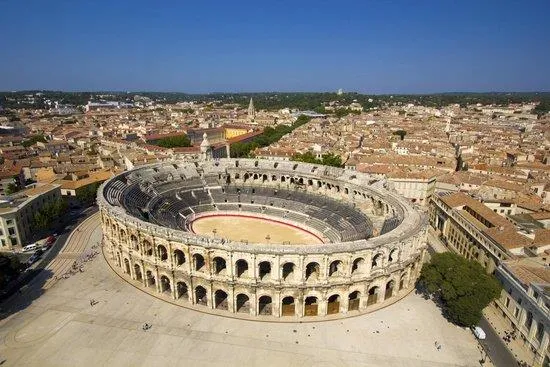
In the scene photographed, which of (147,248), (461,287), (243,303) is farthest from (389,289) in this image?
(147,248)

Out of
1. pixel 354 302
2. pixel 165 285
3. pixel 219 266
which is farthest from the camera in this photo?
pixel 165 285

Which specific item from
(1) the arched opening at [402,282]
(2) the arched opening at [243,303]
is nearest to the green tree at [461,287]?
(1) the arched opening at [402,282]

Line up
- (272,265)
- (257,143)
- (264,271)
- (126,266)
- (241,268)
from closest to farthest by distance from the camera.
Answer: (272,265) < (264,271) < (241,268) < (126,266) < (257,143)

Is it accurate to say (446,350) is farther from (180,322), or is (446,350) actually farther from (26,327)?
(26,327)

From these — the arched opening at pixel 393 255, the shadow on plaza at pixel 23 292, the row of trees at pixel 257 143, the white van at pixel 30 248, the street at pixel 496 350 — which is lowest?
the street at pixel 496 350

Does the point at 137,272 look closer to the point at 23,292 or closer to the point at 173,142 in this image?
the point at 23,292

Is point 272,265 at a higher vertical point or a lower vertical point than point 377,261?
higher

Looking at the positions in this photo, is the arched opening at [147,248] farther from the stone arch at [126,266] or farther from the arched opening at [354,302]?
the arched opening at [354,302]

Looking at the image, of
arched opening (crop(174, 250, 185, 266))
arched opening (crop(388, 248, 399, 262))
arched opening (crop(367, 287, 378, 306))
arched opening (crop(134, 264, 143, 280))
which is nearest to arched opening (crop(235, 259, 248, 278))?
arched opening (crop(174, 250, 185, 266))
